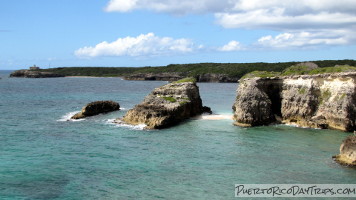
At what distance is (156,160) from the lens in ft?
105

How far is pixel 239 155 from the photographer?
3403 centimetres

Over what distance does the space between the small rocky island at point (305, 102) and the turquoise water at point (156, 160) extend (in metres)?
2.17

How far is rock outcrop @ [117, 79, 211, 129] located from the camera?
4841 cm

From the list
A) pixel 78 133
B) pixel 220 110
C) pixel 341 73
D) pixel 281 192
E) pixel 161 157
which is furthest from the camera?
pixel 220 110

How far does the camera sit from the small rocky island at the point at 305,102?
45.3 m

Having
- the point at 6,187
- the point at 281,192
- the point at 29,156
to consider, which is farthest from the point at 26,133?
the point at 281,192

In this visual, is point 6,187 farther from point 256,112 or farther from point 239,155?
point 256,112

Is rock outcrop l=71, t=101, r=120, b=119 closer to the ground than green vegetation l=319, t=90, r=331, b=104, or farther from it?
closer to the ground

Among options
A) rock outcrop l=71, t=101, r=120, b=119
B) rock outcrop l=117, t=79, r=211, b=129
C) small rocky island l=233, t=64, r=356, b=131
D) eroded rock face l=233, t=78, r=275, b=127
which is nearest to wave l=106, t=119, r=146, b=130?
rock outcrop l=117, t=79, r=211, b=129

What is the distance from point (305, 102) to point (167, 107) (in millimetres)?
18382

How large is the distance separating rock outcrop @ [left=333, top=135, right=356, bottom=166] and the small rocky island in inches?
582

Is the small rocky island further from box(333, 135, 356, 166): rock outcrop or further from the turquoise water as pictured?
box(333, 135, 356, 166): rock outcrop

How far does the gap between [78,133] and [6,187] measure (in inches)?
731

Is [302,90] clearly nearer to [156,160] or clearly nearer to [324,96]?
[324,96]
